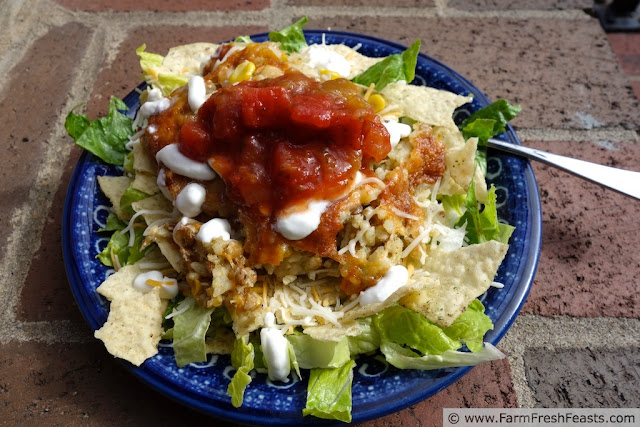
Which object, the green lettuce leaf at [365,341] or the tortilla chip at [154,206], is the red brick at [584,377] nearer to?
the green lettuce leaf at [365,341]

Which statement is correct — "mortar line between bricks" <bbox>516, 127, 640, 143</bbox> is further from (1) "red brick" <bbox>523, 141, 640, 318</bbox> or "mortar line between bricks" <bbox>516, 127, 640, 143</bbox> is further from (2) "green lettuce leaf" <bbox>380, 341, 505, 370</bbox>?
(2) "green lettuce leaf" <bbox>380, 341, 505, 370</bbox>

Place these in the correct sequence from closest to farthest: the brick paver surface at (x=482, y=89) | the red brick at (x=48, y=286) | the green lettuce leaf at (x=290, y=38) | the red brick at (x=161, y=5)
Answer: the brick paver surface at (x=482, y=89)
the red brick at (x=48, y=286)
the green lettuce leaf at (x=290, y=38)
the red brick at (x=161, y=5)

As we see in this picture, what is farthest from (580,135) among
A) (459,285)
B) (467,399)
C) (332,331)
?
(332,331)

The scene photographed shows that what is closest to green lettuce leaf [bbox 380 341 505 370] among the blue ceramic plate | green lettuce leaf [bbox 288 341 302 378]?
the blue ceramic plate

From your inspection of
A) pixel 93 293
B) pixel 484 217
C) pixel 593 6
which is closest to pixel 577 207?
pixel 484 217

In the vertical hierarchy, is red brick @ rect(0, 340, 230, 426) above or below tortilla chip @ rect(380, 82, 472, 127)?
below

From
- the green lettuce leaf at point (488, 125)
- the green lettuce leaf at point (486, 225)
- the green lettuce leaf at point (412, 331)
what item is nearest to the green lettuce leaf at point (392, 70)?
the green lettuce leaf at point (488, 125)

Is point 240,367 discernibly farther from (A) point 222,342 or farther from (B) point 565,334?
(B) point 565,334
